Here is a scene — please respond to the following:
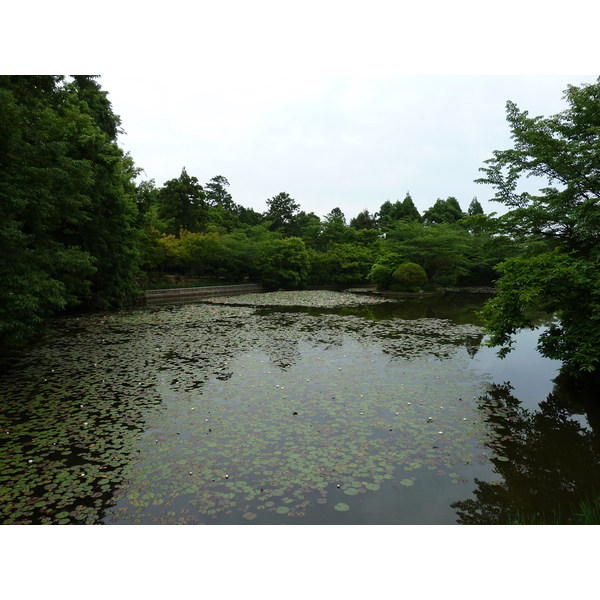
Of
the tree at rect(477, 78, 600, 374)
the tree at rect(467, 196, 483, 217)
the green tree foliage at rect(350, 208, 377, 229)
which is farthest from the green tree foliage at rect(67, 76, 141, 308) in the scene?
the tree at rect(467, 196, 483, 217)

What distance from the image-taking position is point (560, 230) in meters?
7.50

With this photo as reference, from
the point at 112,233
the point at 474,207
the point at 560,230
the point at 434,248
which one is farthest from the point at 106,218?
the point at 474,207

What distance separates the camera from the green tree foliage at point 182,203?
106ft

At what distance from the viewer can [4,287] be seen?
21.6 feet

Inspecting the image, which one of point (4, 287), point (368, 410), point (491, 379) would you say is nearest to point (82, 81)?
point (4, 287)

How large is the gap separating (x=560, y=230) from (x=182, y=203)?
100ft

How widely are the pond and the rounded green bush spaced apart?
18.5 metres

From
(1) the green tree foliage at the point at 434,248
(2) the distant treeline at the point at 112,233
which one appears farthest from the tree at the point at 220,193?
(1) the green tree foliage at the point at 434,248

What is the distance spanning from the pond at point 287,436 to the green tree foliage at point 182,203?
24.6 m

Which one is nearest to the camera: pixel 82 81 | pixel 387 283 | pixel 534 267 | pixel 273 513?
pixel 273 513

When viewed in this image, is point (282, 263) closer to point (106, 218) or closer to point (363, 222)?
point (106, 218)

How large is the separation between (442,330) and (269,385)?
25.9 feet

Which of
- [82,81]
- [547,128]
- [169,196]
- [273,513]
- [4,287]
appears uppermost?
[169,196]

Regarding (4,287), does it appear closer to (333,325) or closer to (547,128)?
(333,325)
